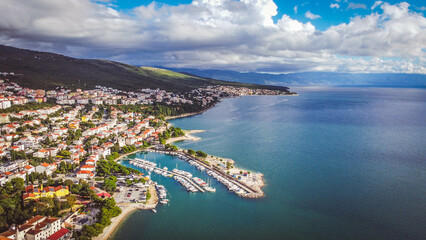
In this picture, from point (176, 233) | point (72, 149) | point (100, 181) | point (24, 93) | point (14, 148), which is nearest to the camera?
point (176, 233)

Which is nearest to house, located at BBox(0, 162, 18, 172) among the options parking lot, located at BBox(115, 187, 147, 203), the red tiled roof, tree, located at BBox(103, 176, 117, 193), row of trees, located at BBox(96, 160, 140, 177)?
row of trees, located at BBox(96, 160, 140, 177)

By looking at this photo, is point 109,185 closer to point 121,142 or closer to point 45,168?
point 45,168

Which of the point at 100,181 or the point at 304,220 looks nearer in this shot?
the point at 304,220

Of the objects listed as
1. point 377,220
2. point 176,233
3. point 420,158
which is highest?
point 420,158

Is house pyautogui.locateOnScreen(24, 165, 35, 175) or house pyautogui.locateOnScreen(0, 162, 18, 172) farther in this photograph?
house pyautogui.locateOnScreen(24, 165, 35, 175)

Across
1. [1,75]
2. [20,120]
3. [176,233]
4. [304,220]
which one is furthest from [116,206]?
[1,75]

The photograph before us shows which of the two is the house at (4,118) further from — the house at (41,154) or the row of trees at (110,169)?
the row of trees at (110,169)

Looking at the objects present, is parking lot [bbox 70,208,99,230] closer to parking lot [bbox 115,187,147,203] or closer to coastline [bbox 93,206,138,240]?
coastline [bbox 93,206,138,240]

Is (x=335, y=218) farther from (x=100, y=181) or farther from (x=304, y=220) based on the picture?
(x=100, y=181)
